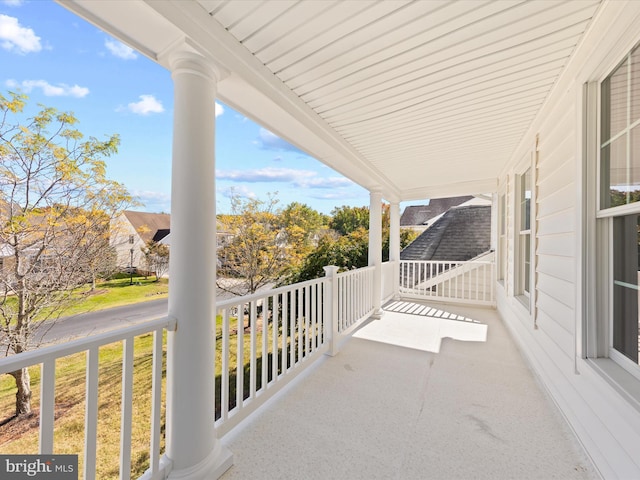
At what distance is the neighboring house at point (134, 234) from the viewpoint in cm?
390

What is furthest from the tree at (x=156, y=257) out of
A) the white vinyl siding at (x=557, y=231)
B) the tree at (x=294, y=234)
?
the white vinyl siding at (x=557, y=231)

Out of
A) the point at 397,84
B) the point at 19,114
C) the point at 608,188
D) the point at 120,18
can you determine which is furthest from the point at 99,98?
the point at 608,188

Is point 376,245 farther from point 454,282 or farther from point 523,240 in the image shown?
point 454,282

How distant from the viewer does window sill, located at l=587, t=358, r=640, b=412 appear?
1.31 meters

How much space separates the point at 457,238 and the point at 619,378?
6733mm

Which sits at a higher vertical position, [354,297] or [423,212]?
[423,212]

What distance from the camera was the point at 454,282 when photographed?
6.04 m

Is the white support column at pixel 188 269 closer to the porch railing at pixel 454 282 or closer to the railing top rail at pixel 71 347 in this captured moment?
the railing top rail at pixel 71 347

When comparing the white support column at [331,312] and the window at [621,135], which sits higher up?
the window at [621,135]

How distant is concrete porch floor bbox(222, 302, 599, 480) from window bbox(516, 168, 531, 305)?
97cm

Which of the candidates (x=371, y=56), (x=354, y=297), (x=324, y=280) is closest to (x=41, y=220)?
(x=324, y=280)

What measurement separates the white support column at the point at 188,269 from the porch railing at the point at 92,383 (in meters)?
0.07

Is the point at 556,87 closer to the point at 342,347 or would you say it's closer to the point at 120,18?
the point at 120,18

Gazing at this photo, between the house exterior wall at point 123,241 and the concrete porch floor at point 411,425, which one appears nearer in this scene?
the concrete porch floor at point 411,425
